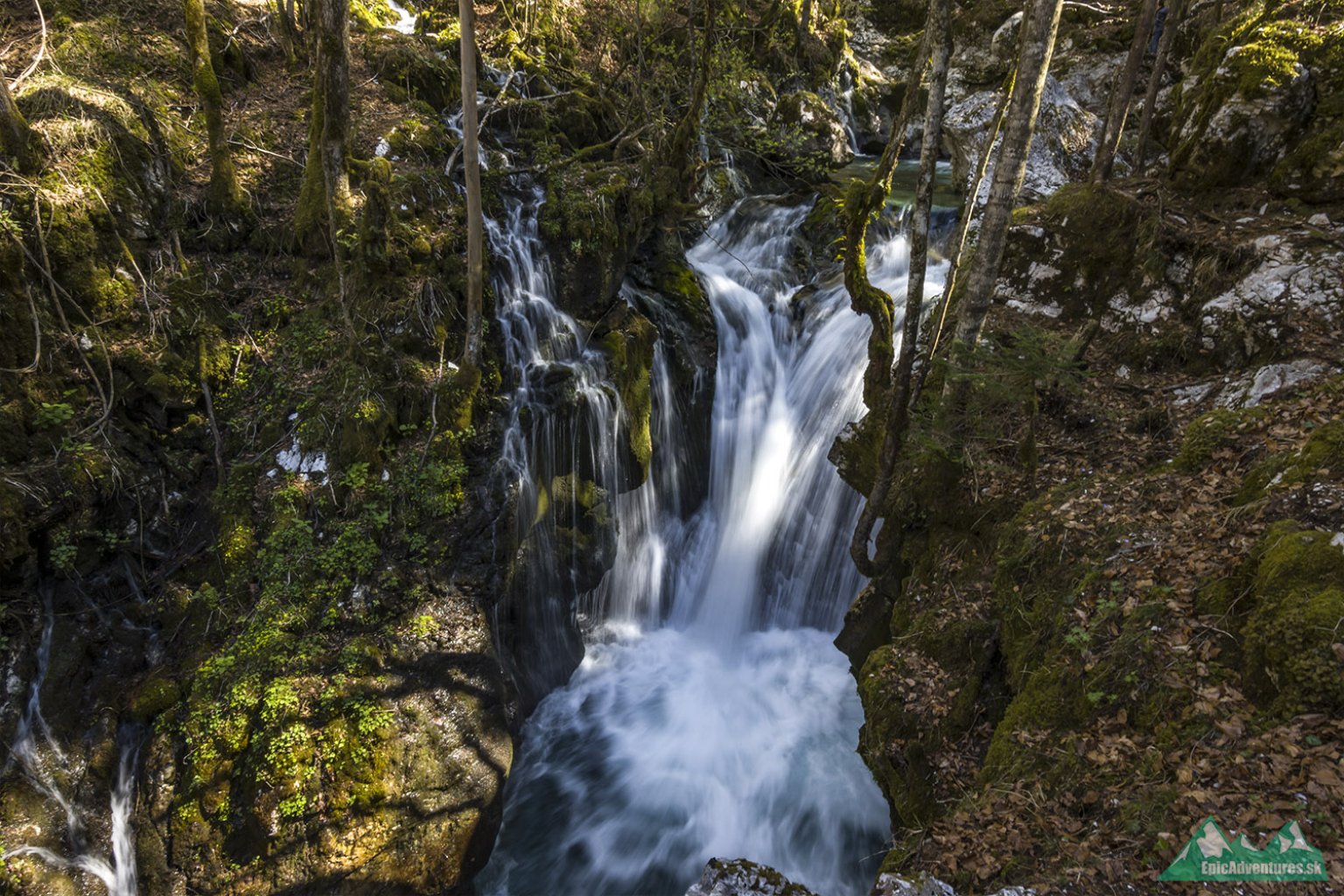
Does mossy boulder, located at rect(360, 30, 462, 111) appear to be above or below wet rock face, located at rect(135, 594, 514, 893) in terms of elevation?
above

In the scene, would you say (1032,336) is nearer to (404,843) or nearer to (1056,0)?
(1056,0)

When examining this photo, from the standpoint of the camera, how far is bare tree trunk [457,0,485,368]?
20.9ft

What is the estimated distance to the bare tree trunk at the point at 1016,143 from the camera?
531cm

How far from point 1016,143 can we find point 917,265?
1.51 meters

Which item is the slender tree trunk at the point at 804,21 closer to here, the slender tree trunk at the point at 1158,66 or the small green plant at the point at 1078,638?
the slender tree trunk at the point at 1158,66

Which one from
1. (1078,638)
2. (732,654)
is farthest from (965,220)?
(732,654)

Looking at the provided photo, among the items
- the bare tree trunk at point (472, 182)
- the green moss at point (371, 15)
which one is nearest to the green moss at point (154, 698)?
the bare tree trunk at point (472, 182)

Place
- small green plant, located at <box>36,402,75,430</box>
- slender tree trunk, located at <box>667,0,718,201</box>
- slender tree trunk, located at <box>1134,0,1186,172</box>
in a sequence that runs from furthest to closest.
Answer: slender tree trunk, located at <box>667,0,718,201</box> < slender tree trunk, located at <box>1134,0,1186,172</box> < small green plant, located at <box>36,402,75,430</box>

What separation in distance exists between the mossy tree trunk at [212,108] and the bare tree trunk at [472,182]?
138 inches

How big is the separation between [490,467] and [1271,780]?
7.60 m

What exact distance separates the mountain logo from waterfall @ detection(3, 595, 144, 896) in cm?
822

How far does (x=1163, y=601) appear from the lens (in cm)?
440

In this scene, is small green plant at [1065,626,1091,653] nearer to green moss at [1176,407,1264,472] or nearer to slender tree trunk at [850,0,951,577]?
green moss at [1176,407,1264,472]

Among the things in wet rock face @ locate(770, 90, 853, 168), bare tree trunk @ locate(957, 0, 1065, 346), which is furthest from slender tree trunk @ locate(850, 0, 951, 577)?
wet rock face @ locate(770, 90, 853, 168)
